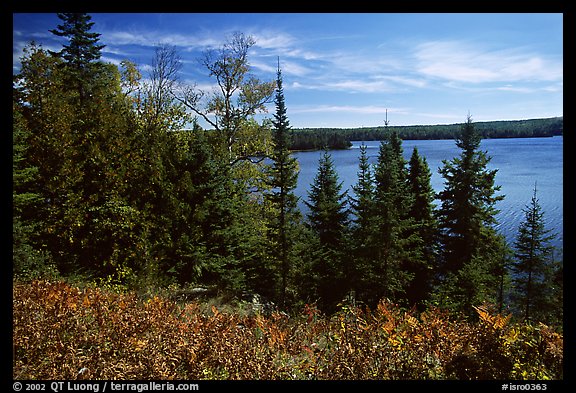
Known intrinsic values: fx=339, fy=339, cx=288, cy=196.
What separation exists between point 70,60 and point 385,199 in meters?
18.1

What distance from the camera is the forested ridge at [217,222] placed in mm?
11305

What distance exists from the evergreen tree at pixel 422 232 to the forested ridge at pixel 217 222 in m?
0.12

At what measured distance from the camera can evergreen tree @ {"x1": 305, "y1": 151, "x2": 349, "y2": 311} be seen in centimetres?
2008

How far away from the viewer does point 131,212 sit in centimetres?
1433

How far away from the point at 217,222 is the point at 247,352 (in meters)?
14.8

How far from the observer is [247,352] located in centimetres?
440

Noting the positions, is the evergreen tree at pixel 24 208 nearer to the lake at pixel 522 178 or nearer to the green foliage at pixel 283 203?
the green foliage at pixel 283 203

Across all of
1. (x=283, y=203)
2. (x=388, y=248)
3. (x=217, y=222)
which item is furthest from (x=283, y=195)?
(x=388, y=248)

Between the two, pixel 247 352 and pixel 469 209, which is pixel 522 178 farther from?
pixel 247 352

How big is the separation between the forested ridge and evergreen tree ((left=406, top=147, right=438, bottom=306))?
121mm
